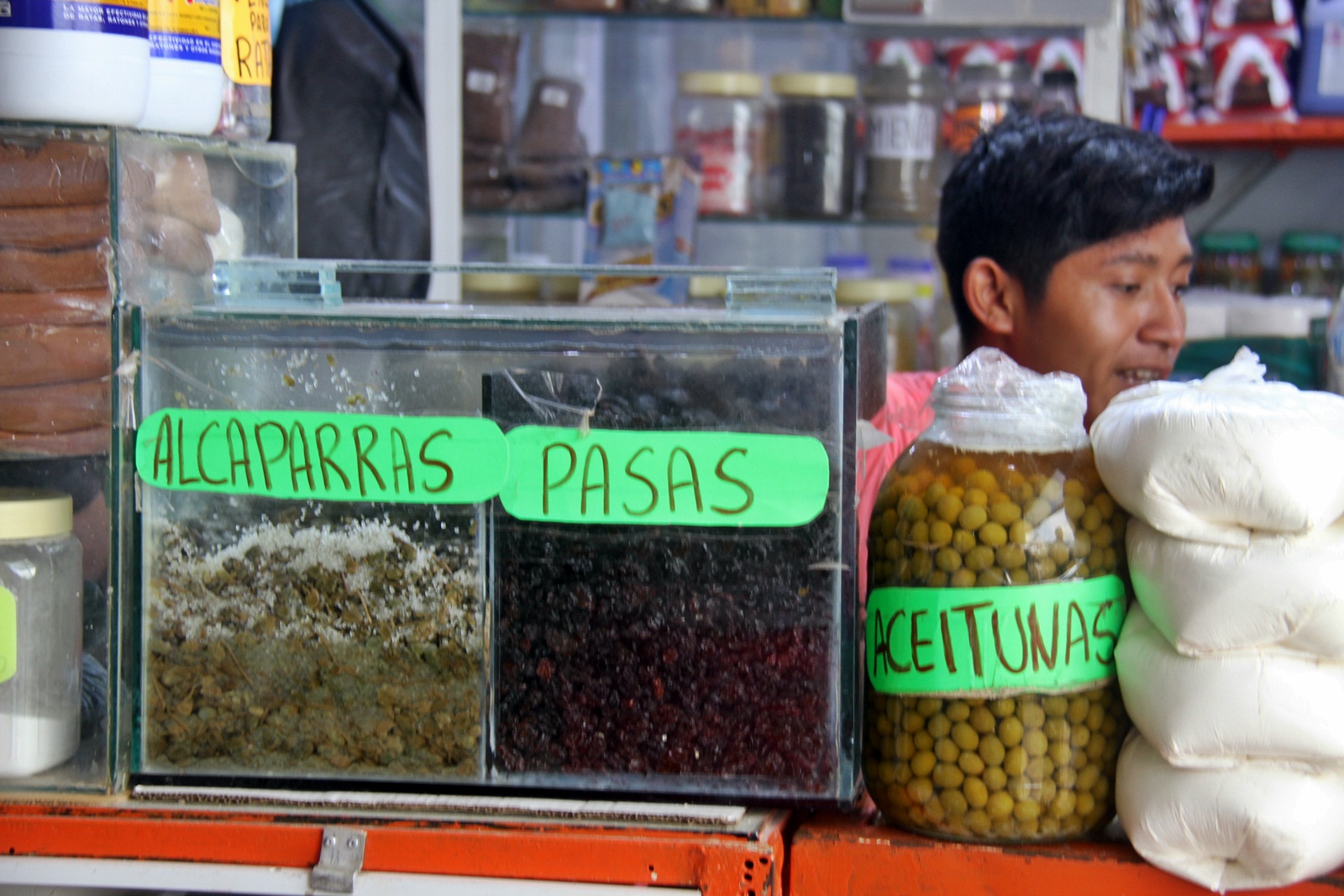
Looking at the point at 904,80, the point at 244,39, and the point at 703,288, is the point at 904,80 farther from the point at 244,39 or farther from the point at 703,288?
the point at 244,39

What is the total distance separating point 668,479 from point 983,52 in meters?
1.99

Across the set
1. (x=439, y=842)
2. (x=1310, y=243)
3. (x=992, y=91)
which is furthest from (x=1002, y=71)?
(x=439, y=842)

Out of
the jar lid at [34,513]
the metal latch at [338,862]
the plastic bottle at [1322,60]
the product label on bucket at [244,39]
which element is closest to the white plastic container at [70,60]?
→ the product label on bucket at [244,39]

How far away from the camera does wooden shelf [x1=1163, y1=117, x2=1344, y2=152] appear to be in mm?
2451

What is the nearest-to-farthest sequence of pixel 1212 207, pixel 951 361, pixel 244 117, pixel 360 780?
1. pixel 360 780
2. pixel 244 117
3. pixel 951 361
4. pixel 1212 207

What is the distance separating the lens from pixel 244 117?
2.94 feet

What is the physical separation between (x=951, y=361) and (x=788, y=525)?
5.41 ft

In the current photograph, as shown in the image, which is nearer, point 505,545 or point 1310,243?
point 505,545

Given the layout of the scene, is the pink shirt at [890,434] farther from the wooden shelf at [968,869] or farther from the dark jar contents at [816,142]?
the dark jar contents at [816,142]

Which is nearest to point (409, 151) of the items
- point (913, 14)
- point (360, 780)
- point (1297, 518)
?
point (913, 14)

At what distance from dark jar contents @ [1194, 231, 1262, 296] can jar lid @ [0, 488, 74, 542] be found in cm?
245

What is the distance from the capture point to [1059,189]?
161cm

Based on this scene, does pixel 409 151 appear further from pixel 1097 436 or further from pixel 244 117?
pixel 1097 436

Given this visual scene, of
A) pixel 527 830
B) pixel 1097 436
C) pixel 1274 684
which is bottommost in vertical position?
pixel 527 830
